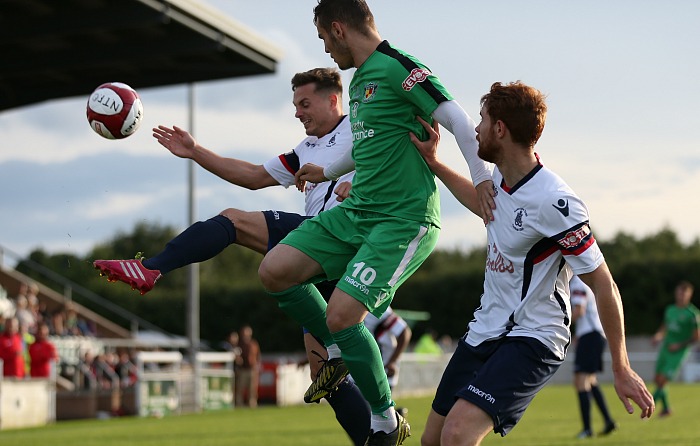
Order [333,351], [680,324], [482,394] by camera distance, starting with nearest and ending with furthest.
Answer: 1. [482,394]
2. [333,351]
3. [680,324]

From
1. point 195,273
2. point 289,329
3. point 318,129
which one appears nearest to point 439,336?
point 289,329

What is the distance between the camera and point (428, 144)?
584cm

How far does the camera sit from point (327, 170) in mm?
6430

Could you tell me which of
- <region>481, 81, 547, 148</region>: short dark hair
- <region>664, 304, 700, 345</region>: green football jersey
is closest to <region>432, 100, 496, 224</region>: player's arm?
<region>481, 81, 547, 148</region>: short dark hair

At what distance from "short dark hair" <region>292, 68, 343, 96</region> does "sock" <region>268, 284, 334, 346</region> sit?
4.89 feet

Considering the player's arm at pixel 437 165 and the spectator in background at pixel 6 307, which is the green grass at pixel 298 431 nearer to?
the spectator in background at pixel 6 307

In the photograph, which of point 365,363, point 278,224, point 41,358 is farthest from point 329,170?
point 41,358

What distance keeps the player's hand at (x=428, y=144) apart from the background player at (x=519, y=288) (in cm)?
51

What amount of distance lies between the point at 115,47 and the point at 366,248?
18344 millimetres

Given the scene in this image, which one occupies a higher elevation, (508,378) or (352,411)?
(508,378)

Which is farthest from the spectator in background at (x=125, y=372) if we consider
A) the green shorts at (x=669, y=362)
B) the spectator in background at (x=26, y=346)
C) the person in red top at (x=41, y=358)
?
the green shorts at (x=669, y=362)

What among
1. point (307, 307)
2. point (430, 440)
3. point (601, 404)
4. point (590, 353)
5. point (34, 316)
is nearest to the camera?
point (430, 440)

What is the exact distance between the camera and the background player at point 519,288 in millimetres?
4922

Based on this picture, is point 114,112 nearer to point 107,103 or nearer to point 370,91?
point 107,103
